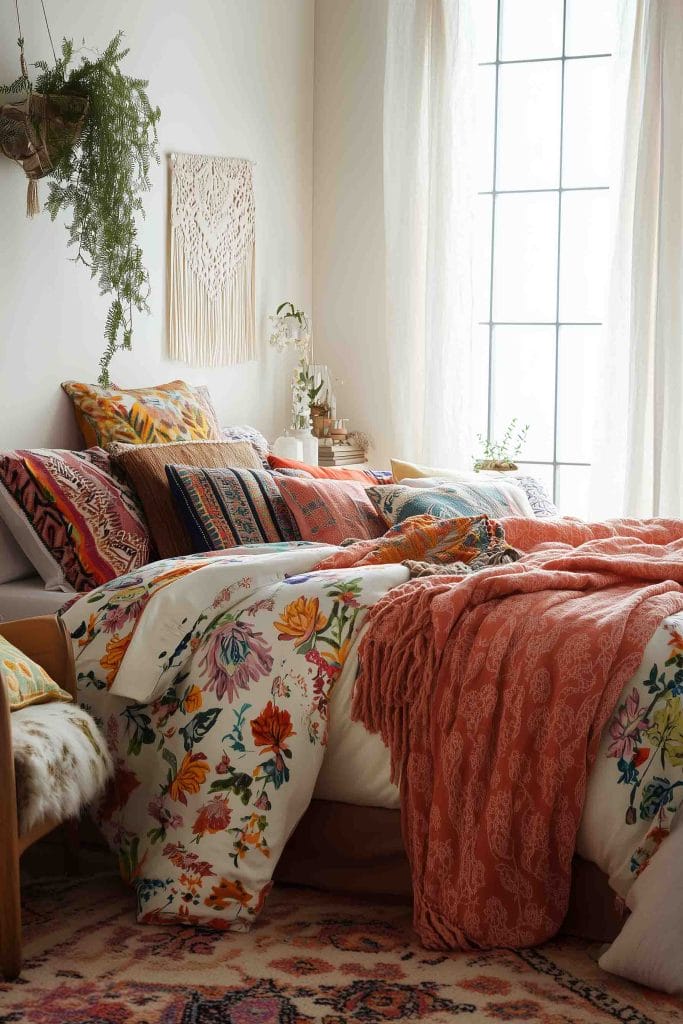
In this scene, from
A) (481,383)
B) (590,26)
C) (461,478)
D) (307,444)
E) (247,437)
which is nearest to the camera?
(461,478)

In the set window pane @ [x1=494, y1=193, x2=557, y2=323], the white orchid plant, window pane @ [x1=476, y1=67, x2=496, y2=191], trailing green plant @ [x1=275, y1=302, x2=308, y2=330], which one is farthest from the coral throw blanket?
window pane @ [x1=476, y1=67, x2=496, y2=191]

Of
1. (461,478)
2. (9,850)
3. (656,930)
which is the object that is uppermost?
(461,478)

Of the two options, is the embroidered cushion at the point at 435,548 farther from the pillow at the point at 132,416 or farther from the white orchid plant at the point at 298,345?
the white orchid plant at the point at 298,345

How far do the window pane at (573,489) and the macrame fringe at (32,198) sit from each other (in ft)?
9.52

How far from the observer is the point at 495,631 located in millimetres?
2434

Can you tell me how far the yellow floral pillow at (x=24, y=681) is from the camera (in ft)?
7.52

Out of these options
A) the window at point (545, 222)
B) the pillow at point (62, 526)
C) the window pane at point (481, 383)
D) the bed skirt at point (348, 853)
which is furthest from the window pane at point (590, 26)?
the bed skirt at point (348, 853)

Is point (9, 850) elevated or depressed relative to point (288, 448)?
depressed

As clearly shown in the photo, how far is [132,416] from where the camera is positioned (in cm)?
373

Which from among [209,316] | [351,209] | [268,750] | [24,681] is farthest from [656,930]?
[351,209]

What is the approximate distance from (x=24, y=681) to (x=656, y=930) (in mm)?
1260

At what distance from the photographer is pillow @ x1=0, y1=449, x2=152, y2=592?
318cm

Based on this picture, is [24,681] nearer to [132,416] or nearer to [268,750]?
[268,750]

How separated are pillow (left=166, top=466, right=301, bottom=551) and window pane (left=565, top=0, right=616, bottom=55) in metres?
3.01
